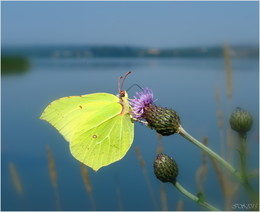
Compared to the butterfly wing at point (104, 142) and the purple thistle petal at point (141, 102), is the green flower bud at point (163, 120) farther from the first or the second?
the butterfly wing at point (104, 142)

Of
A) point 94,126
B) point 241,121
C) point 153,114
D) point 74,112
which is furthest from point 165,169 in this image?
point 74,112

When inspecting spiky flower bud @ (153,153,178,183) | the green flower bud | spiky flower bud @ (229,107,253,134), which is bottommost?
spiky flower bud @ (153,153,178,183)

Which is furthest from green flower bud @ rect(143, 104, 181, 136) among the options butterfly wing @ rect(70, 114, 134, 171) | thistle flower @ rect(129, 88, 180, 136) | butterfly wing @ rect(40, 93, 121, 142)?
butterfly wing @ rect(40, 93, 121, 142)

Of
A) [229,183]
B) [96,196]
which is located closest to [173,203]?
[96,196]

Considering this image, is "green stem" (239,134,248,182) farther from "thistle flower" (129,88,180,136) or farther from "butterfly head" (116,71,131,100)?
"butterfly head" (116,71,131,100)

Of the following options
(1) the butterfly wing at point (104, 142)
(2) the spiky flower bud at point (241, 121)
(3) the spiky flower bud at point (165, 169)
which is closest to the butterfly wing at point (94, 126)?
(1) the butterfly wing at point (104, 142)

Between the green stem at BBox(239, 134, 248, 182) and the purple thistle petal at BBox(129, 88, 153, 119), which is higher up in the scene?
the purple thistle petal at BBox(129, 88, 153, 119)
